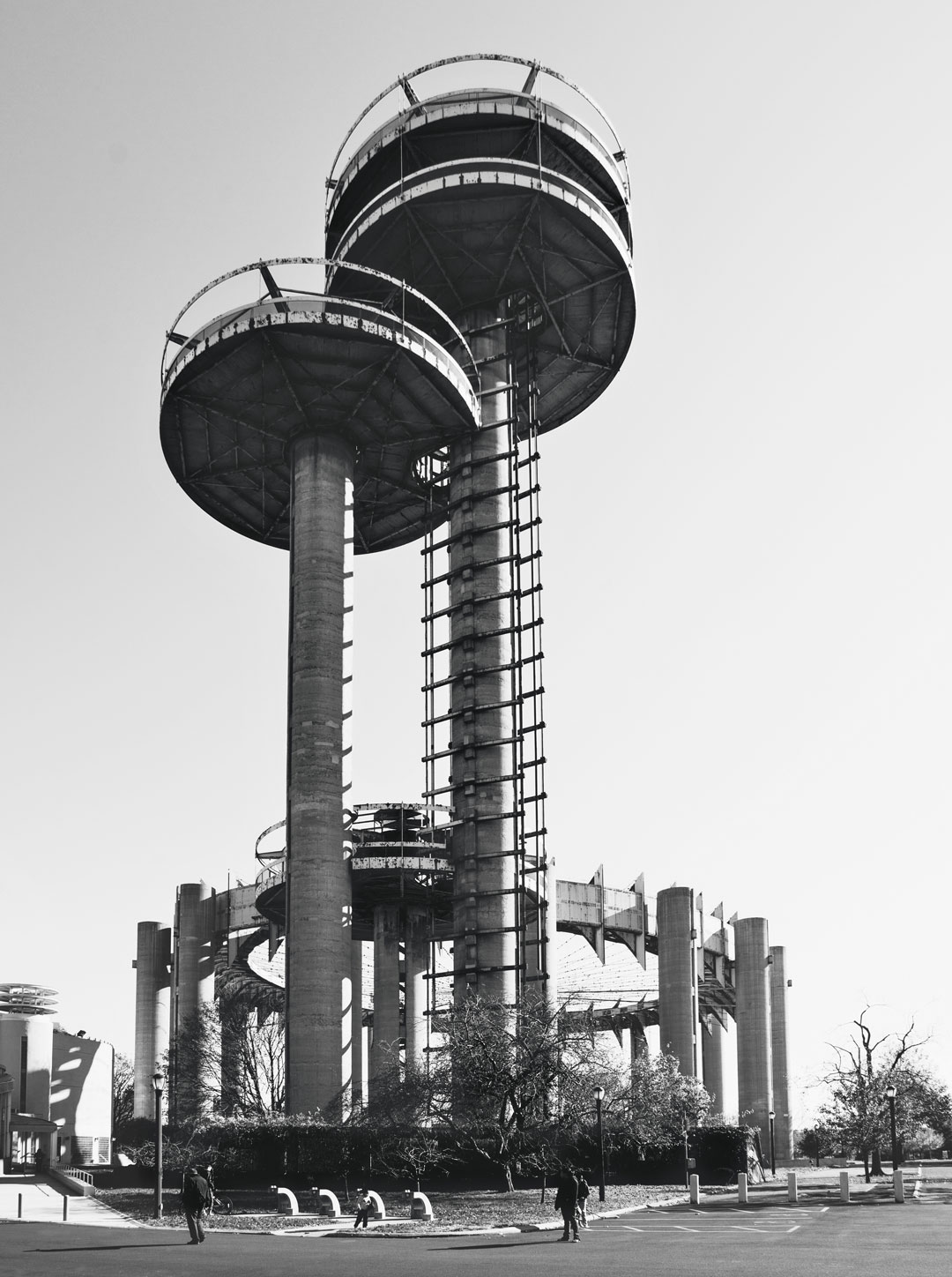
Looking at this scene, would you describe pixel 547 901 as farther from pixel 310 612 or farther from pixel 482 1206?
pixel 482 1206

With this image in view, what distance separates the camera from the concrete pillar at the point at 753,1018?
103 meters

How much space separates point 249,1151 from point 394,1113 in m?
7.18

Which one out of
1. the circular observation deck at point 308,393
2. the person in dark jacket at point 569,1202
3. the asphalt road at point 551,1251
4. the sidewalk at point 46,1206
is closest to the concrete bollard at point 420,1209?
the asphalt road at point 551,1251

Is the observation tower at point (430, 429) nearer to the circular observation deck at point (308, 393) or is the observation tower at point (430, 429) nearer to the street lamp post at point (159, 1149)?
the circular observation deck at point (308, 393)

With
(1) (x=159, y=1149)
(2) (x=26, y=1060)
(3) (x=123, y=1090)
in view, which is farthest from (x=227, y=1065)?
(3) (x=123, y=1090)

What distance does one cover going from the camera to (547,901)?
8719 cm

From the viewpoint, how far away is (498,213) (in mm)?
84625

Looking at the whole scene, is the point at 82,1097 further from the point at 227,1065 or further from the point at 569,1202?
the point at 569,1202

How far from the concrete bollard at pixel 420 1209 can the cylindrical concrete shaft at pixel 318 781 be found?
28.2 metres

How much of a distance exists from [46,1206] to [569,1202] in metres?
27.7

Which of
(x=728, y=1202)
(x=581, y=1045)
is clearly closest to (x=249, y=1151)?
(x=581, y=1045)

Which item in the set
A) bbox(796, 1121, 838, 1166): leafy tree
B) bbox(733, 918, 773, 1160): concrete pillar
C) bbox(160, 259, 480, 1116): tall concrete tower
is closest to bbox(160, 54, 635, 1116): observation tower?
bbox(160, 259, 480, 1116): tall concrete tower

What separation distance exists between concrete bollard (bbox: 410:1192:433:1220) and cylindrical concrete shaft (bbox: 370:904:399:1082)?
44.7m

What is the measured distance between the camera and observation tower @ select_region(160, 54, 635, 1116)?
250 feet
